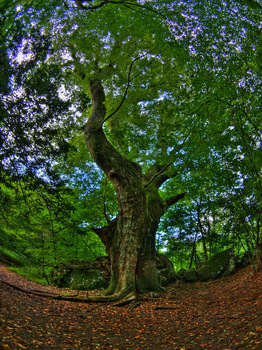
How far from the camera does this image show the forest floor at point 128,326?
2.91m

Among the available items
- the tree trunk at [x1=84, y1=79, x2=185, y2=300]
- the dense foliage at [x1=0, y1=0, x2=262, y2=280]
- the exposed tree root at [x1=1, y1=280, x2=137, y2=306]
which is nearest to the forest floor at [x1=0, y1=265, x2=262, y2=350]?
the exposed tree root at [x1=1, y1=280, x2=137, y2=306]

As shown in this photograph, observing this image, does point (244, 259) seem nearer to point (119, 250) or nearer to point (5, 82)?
point (119, 250)

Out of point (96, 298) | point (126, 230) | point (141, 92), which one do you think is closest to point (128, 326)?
point (96, 298)

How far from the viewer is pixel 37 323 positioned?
145 inches

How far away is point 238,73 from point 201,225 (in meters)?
9.12

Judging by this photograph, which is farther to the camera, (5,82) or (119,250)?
(119,250)

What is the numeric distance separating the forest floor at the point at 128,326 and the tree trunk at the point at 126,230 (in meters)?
0.86

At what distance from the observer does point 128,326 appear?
4.47 m

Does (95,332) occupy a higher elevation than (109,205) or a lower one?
lower

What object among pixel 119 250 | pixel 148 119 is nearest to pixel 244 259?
pixel 119 250

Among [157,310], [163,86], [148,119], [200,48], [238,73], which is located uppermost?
[163,86]

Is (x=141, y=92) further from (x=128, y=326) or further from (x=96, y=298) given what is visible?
(x=128, y=326)

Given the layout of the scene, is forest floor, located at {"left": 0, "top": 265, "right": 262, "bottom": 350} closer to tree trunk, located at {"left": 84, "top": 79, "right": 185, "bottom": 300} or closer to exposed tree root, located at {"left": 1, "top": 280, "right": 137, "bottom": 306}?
exposed tree root, located at {"left": 1, "top": 280, "right": 137, "bottom": 306}

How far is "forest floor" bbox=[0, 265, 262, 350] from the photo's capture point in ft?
9.55
